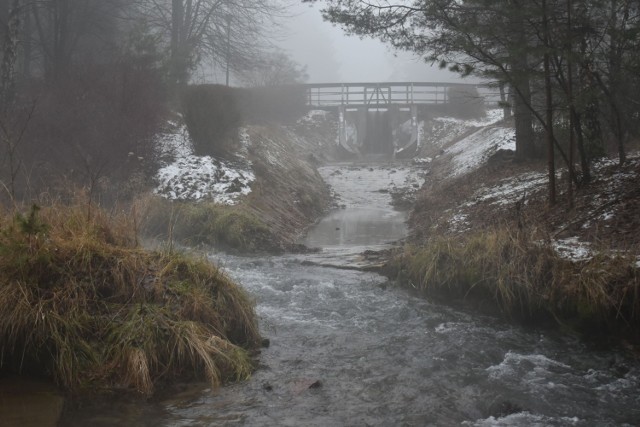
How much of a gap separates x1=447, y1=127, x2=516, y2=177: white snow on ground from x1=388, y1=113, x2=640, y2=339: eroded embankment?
628 cm

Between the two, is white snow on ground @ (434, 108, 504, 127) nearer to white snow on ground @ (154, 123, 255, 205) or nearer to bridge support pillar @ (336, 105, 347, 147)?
bridge support pillar @ (336, 105, 347, 147)

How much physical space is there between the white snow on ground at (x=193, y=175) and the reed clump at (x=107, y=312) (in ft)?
28.0

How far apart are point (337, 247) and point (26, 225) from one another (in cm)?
872

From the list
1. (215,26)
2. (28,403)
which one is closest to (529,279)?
(28,403)

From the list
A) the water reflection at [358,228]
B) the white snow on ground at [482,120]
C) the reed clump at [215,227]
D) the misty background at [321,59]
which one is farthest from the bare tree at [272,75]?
the misty background at [321,59]

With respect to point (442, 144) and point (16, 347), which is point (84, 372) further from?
point (442, 144)

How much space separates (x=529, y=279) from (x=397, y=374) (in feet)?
8.39

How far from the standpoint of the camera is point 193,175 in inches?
642

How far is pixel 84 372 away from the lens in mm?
5430

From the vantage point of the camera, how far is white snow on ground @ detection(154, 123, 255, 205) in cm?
1556

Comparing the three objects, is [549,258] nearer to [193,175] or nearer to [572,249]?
[572,249]

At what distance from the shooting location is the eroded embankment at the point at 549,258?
269 inches

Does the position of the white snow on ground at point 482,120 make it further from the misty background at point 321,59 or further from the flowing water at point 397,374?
the misty background at point 321,59

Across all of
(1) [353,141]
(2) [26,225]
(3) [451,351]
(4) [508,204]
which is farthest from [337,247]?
(1) [353,141]
